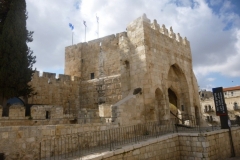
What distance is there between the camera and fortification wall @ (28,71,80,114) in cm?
1487

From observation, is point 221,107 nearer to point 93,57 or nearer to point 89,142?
point 89,142

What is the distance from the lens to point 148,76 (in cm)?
1159

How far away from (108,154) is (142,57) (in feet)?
22.8

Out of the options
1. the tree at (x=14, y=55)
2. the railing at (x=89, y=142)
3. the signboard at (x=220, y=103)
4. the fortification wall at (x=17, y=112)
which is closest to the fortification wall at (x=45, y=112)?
the fortification wall at (x=17, y=112)

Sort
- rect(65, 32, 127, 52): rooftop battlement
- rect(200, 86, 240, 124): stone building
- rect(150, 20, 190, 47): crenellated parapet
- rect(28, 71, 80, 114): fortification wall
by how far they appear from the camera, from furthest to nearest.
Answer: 1. rect(200, 86, 240, 124): stone building
2. rect(65, 32, 127, 52): rooftop battlement
3. rect(28, 71, 80, 114): fortification wall
4. rect(150, 20, 190, 47): crenellated parapet

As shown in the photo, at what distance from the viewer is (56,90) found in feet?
52.2

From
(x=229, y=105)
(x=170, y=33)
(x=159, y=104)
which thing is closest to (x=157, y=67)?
(x=159, y=104)

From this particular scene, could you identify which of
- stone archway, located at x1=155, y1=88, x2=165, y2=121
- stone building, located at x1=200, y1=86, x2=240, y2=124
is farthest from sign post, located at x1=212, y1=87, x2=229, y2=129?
stone building, located at x1=200, y1=86, x2=240, y2=124

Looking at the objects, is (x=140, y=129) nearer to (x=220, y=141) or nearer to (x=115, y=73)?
(x=220, y=141)

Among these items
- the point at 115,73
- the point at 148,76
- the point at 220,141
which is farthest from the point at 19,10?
the point at 220,141

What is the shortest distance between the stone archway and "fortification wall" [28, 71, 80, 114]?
7.32m

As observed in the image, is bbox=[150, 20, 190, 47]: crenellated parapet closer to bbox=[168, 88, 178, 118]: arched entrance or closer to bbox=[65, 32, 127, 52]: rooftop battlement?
bbox=[65, 32, 127, 52]: rooftop battlement

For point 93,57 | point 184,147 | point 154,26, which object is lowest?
point 184,147

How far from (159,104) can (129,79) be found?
2.38 meters
